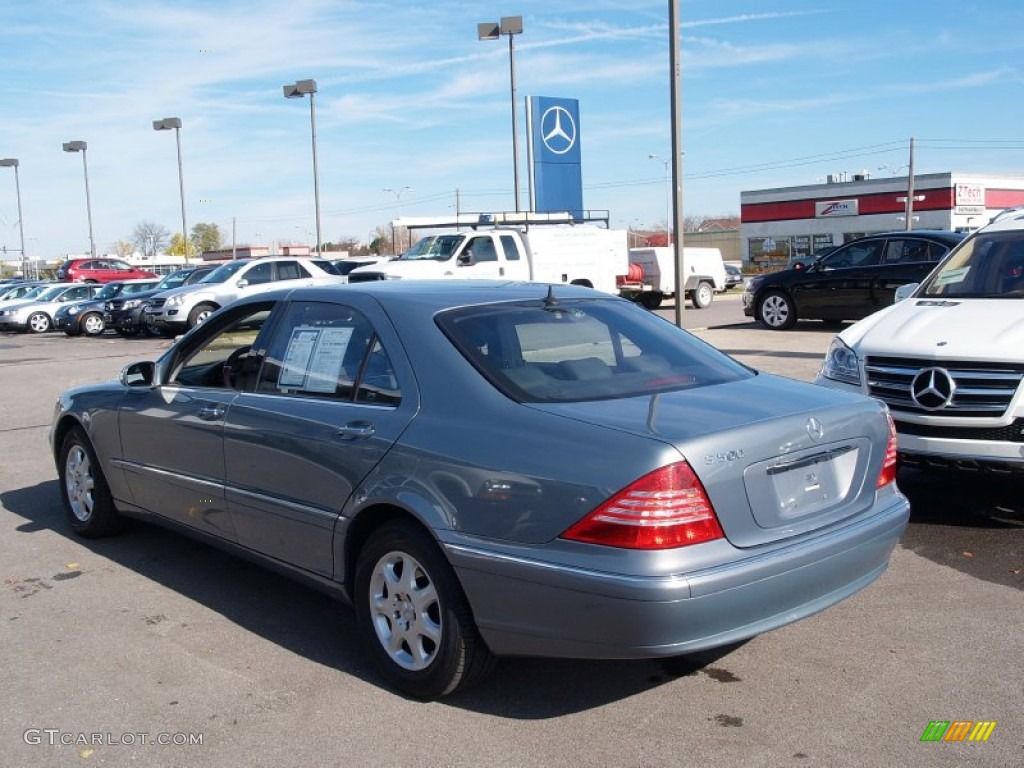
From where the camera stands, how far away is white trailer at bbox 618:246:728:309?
93.0ft

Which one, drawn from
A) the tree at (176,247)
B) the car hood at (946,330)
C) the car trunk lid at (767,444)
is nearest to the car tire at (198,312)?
the car hood at (946,330)

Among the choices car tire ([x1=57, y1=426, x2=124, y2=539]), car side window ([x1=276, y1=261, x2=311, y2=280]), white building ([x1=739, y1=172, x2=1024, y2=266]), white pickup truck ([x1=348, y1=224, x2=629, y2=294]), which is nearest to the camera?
car tire ([x1=57, y1=426, x2=124, y2=539])

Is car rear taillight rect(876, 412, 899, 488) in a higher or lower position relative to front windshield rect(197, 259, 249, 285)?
lower

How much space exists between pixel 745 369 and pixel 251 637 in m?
2.64

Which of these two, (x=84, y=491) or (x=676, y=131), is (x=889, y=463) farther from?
(x=676, y=131)

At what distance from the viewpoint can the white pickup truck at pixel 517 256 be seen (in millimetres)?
21938

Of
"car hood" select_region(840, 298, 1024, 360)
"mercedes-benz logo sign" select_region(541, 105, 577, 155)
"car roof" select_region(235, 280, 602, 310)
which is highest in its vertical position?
"mercedes-benz logo sign" select_region(541, 105, 577, 155)

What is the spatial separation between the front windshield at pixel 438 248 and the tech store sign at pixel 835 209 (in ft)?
137

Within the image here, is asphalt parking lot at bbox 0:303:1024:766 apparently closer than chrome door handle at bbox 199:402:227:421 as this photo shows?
Yes

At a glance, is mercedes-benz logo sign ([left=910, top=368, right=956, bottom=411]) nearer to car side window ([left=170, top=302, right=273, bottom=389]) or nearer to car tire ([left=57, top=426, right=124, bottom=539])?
car side window ([left=170, top=302, right=273, bottom=389])

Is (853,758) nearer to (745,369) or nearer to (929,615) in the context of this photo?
(929,615)

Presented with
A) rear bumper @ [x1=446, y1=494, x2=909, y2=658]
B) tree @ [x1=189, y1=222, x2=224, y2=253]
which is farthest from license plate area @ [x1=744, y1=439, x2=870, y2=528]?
tree @ [x1=189, y1=222, x2=224, y2=253]

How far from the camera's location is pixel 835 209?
59.4m

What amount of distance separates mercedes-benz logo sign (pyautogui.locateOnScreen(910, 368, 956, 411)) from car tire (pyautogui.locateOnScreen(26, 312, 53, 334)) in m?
30.0
